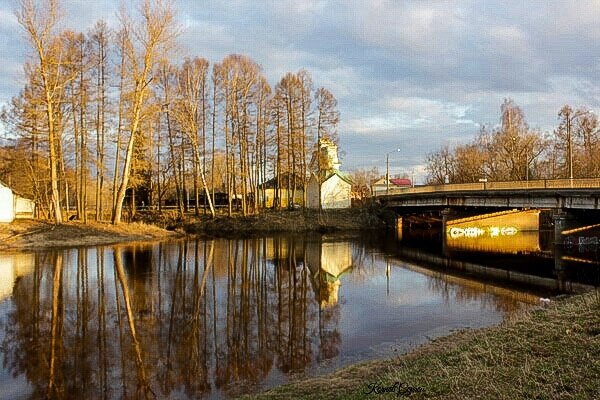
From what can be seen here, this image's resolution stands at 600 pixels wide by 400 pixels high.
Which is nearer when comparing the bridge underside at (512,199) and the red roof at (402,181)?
the bridge underside at (512,199)

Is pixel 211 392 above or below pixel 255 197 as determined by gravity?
below

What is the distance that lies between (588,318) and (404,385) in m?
5.13

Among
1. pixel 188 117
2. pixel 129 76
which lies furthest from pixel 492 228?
pixel 129 76

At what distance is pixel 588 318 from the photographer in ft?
32.8

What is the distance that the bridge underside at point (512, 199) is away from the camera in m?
32.6

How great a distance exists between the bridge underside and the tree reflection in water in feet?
52.9

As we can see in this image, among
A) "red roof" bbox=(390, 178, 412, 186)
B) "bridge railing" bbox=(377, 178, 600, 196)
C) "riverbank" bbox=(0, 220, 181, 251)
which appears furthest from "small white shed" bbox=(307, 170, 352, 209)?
"red roof" bbox=(390, 178, 412, 186)

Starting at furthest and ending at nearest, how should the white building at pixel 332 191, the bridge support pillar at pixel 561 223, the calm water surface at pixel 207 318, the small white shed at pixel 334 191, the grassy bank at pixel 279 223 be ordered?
the small white shed at pixel 334 191 < the white building at pixel 332 191 < the grassy bank at pixel 279 223 < the bridge support pillar at pixel 561 223 < the calm water surface at pixel 207 318

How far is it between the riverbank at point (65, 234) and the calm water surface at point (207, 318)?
208 inches

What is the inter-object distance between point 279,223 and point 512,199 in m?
→ 22.8

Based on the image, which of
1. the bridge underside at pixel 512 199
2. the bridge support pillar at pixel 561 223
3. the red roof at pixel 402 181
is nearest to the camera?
the bridge underside at pixel 512 199

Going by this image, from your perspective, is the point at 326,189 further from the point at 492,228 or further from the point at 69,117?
the point at 69,117

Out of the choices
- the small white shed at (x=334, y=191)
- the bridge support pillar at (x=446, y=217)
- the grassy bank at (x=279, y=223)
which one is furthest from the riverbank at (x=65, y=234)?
the small white shed at (x=334, y=191)

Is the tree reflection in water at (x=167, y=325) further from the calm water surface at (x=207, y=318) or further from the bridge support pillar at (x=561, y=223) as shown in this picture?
the bridge support pillar at (x=561, y=223)
